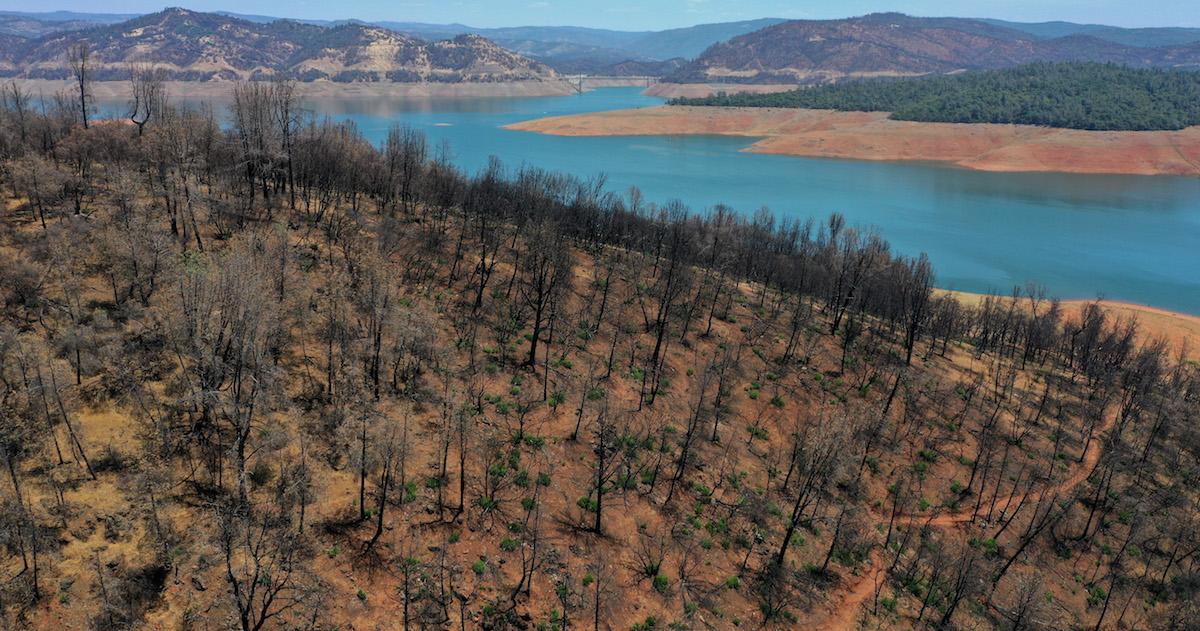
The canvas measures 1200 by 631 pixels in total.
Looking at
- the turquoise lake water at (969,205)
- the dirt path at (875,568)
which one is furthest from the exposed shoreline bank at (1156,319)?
the dirt path at (875,568)

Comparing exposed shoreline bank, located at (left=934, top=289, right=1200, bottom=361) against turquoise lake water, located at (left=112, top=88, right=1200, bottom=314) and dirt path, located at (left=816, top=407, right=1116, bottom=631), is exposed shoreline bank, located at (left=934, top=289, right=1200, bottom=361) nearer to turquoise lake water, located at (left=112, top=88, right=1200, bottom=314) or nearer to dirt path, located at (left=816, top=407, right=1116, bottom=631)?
turquoise lake water, located at (left=112, top=88, right=1200, bottom=314)

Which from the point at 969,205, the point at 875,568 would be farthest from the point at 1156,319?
the point at 875,568

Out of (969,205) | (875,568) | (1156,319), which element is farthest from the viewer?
(969,205)

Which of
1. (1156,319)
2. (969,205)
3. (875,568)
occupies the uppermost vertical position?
(969,205)

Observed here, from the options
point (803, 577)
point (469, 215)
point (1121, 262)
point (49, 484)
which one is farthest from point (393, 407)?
point (1121, 262)

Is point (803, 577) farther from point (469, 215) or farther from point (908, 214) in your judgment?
point (908, 214)

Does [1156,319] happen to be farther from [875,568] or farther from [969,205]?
[875,568]
